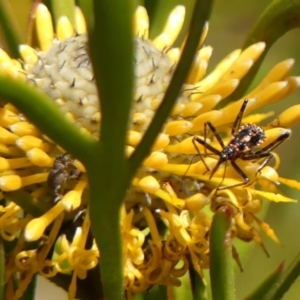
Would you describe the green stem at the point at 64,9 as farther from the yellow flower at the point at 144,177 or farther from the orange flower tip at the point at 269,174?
the orange flower tip at the point at 269,174

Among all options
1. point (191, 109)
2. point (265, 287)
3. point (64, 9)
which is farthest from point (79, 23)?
point (265, 287)

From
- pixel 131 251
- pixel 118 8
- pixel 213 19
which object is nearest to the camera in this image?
pixel 118 8

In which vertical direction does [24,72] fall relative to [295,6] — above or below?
below

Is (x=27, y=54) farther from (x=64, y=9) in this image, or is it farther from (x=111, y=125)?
(x=111, y=125)

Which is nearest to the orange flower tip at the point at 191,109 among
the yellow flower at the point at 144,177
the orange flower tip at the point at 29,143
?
the yellow flower at the point at 144,177

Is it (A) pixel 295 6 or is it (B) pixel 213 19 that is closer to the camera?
(A) pixel 295 6

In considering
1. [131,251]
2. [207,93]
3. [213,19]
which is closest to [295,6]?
[207,93]

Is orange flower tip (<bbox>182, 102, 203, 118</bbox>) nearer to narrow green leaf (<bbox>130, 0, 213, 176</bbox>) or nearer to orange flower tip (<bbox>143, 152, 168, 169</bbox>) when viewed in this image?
orange flower tip (<bbox>143, 152, 168, 169</bbox>)

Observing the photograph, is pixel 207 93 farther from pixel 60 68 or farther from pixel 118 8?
pixel 118 8
